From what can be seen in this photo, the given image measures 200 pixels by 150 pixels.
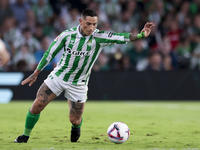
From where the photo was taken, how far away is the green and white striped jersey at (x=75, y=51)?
6.23m

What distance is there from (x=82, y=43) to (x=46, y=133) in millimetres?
1914

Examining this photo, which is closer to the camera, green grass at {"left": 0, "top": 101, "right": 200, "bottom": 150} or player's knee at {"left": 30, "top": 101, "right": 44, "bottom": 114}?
green grass at {"left": 0, "top": 101, "right": 200, "bottom": 150}

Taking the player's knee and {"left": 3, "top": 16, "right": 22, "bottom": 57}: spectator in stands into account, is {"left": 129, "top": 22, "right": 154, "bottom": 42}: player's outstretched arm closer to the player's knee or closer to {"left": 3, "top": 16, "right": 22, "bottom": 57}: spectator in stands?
the player's knee

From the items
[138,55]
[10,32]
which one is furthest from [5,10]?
[138,55]

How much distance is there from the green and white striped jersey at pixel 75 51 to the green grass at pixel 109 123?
1069 millimetres

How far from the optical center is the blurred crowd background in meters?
13.6

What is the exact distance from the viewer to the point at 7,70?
522 inches

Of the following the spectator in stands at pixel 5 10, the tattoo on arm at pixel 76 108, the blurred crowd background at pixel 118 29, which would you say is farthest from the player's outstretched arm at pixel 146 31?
the spectator in stands at pixel 5 10

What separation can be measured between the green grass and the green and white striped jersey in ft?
3.51

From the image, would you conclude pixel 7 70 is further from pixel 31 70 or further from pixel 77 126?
pixel 77 126

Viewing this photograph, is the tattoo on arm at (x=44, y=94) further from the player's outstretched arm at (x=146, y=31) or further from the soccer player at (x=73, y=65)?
the player's outstretched arm at (x=146, y=31)

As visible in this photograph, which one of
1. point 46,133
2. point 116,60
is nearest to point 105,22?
point 116,60

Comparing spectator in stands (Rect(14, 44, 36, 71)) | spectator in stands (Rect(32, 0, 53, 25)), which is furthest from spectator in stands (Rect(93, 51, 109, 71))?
spectator in stands (Rect(32, 0, 53, 25))

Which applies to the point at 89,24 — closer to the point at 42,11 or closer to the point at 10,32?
the point at 10,32
